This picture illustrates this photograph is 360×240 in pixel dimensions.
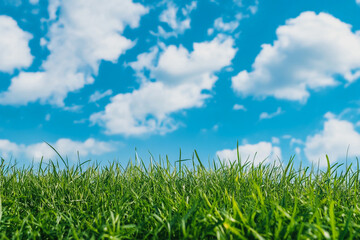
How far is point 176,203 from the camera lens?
2.90 meters

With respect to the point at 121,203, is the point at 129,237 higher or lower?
lower

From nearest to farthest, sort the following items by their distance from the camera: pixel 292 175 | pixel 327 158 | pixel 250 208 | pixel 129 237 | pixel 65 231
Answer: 1. pixel 129 237
2. pixel 250 208
3. pixel 65 231
4. pixel 327 158
5. pixel 292 175

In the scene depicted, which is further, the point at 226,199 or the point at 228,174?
the point at 228,174

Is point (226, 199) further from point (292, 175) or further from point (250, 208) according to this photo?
point (292, 175)

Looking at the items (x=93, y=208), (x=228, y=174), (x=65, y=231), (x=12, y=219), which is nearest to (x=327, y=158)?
(x=228, y=174)

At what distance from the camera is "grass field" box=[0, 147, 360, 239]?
231 cm

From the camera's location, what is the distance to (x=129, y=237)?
7.86 feet

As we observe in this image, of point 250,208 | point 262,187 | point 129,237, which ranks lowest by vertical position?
point 129,237

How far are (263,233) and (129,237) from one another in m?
0.86

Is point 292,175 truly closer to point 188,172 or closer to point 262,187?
point 262,187

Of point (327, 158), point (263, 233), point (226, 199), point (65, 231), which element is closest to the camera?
point (263, 233)

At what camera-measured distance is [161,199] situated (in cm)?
312

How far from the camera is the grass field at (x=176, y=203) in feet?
7.57

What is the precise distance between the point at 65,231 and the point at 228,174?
1741 mm
